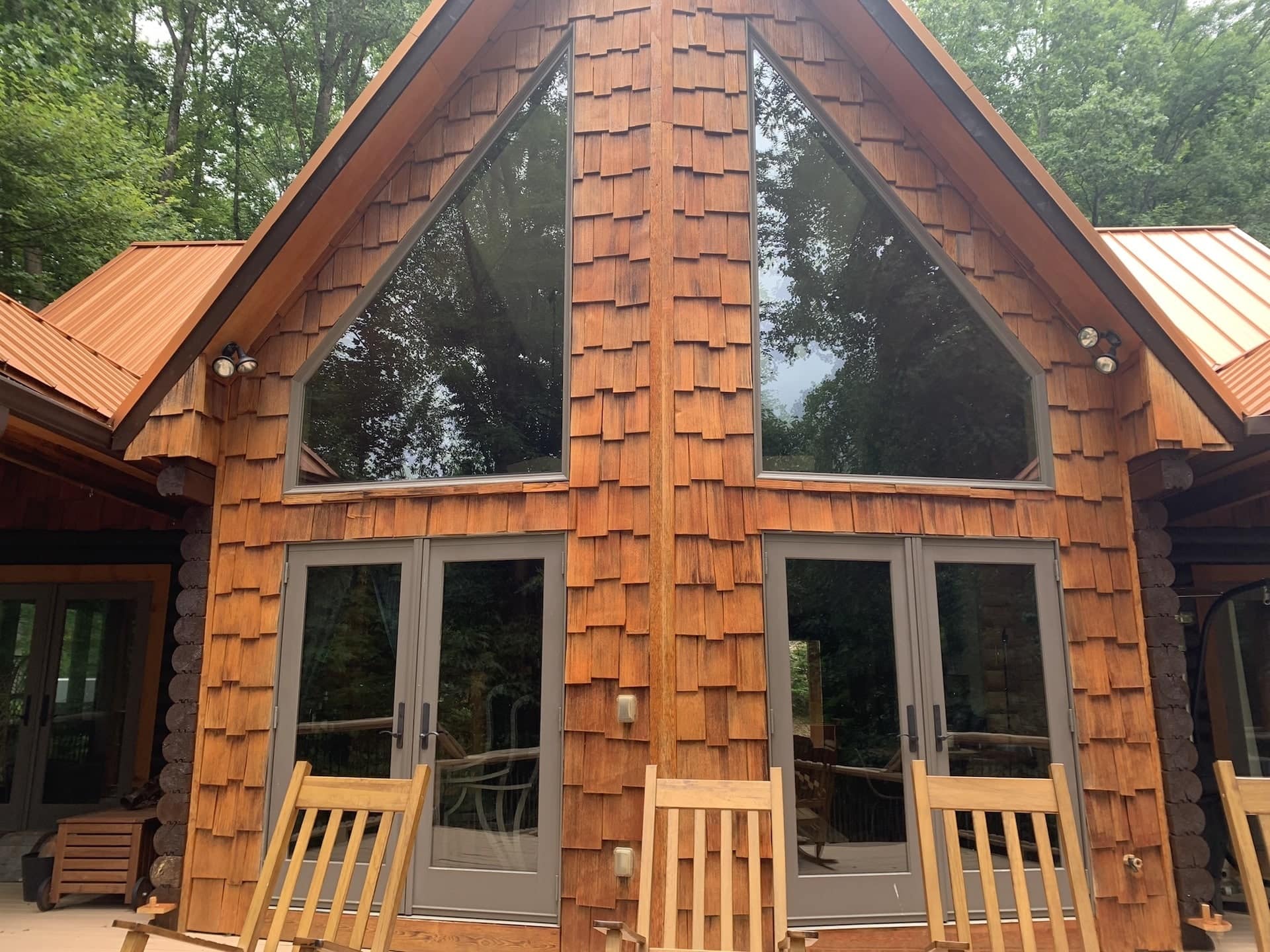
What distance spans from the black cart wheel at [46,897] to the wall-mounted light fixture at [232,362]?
9.47ft

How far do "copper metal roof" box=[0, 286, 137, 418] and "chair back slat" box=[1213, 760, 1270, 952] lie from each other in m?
4.87

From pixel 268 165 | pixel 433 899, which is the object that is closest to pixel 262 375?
pixel 433 899

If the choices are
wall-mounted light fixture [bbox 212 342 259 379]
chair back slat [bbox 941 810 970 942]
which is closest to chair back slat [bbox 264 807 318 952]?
chair back slat [bbox 941 810 970 942]

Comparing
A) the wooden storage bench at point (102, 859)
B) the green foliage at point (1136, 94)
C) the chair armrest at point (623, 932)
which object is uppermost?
the green foliage at point (1136, 94)

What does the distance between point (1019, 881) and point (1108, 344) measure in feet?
8.76

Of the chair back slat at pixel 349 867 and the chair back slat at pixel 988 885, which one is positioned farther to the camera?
the chair back slat at pixel 349 867

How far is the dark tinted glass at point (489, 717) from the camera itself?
13.0 ft

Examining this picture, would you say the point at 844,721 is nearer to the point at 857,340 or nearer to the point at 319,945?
the point at 857,340

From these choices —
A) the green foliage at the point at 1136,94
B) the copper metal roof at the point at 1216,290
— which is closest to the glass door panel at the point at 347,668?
the copper metal roof at the point at 1216,290

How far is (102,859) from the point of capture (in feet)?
15.7

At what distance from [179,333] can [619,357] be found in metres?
2.11

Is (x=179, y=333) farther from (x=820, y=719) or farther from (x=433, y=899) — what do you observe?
(x=820, y=719)

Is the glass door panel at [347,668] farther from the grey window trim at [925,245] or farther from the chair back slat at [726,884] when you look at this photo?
the grey window trim at [925,245]

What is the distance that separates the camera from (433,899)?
3941 millimetres
